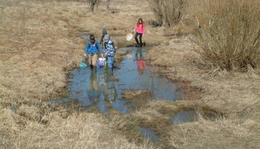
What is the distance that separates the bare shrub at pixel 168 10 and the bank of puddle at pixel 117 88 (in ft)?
40.3

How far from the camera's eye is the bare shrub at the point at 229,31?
29.8ft

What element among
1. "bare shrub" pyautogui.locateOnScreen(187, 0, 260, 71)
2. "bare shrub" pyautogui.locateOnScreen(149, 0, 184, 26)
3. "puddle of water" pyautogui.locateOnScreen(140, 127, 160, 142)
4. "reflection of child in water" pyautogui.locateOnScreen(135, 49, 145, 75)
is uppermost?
"bare shrub" pyautogui.locateOnScreen(149, 0, 184, 26)

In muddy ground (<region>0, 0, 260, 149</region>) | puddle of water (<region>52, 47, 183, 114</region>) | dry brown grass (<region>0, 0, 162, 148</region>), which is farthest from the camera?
puddle of water (<region>52, 47, 183, 114</region>)

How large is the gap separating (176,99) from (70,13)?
2400 cm

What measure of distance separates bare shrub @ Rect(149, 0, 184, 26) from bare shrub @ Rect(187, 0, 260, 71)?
1347 cm

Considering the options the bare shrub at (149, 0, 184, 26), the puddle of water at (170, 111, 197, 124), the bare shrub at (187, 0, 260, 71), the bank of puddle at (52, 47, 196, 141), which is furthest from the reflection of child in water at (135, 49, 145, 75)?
the bare shrub at (149, 0, 184, 26)

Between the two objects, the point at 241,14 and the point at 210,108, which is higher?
the point at 241,14

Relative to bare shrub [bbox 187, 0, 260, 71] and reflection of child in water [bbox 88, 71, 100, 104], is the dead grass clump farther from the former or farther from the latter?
bare shrub [bbox 187, 0, 260, 71]

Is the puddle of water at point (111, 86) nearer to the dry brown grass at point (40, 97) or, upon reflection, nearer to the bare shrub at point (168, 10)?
the dry brown grass at point (40, 97)

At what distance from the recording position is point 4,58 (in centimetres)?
1147

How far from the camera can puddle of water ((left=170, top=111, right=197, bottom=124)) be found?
6712 mm

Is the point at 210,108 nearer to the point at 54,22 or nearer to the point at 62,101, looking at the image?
the point at 62,101

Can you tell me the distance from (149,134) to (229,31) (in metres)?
5.06

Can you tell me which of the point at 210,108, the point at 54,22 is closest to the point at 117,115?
the point at 210,108
